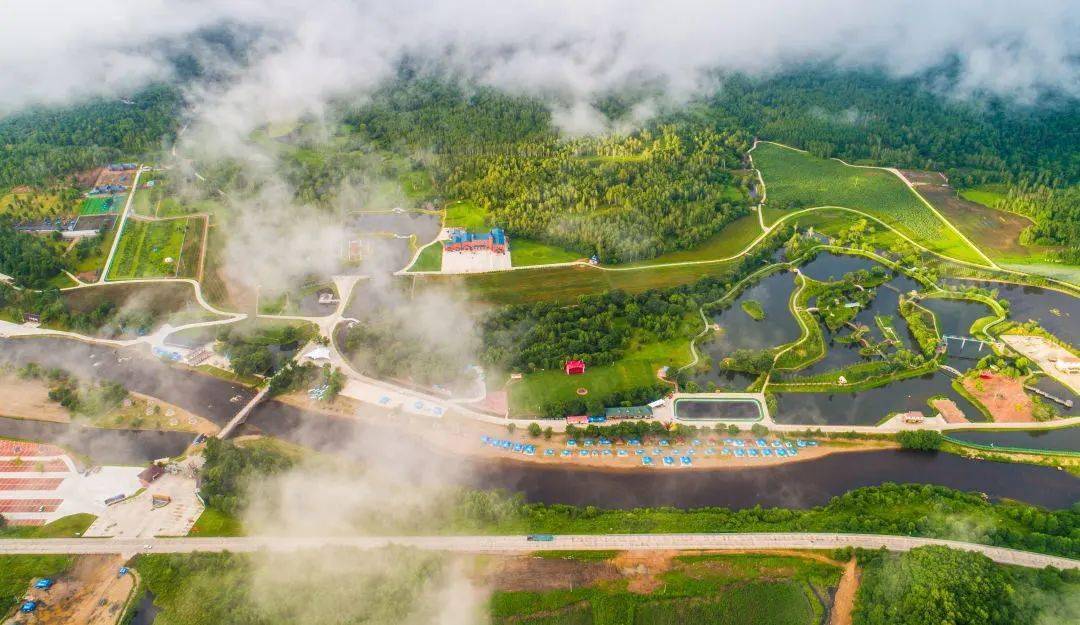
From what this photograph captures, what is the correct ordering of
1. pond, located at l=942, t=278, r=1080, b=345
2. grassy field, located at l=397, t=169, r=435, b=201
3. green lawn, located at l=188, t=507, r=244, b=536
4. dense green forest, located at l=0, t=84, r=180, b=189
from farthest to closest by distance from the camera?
grassy field, located at l=397, t=169, r=435, b=201 < dense green forest, located at l=0, t=84, r=180, b=189 < pond, located at l=942, t=278, r=1080, b=345 < green lawn, located at l=188, t=507, r=244, b=536

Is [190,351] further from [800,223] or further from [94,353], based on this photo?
[800,223]

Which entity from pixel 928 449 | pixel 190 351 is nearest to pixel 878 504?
pixel 928 449

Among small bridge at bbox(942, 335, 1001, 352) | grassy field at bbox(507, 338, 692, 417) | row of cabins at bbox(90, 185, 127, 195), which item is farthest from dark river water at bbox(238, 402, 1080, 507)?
row of cabins at bbox(90, 185, 127, 195)

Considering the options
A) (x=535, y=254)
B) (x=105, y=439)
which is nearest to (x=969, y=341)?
(x=535, y=254)

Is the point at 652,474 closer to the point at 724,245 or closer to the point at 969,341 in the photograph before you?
the point at 969,341

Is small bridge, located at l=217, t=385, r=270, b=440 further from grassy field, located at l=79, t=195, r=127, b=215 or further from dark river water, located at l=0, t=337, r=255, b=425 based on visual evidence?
grassy field, located at l=79, t=195, r=127, b=215

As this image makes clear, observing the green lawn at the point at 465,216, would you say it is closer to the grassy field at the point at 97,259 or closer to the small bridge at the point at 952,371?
the grassy field at the point at 97,259

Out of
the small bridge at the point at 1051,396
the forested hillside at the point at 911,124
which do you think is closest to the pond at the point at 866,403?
the small bridge at the point at 1051,396

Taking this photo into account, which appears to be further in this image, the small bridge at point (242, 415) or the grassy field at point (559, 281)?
the grassy field at point (559, 281)
